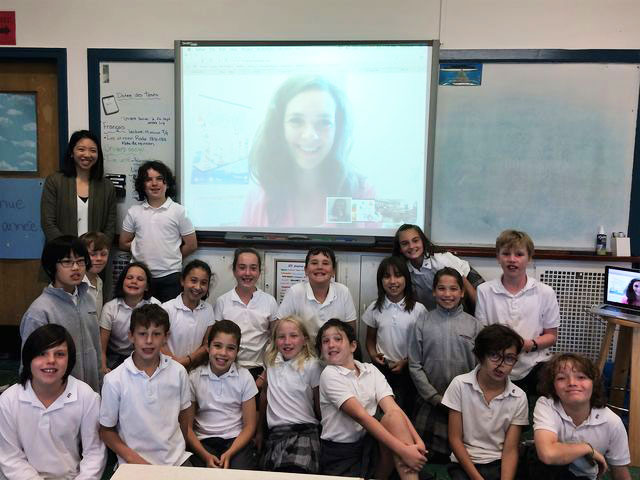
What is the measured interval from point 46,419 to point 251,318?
42.2 inches

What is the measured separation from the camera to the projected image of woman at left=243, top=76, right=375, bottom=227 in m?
2.98

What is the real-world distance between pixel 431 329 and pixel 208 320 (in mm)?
1126

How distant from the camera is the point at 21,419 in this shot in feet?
5.30

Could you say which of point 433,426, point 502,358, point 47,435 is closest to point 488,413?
point 502,358

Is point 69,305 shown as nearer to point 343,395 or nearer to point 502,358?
point 343,395

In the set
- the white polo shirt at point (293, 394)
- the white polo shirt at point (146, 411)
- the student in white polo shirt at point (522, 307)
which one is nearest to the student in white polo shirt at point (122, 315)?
the white polo shirt at point (146, 411)

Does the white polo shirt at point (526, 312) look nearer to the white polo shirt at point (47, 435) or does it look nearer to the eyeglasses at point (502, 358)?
the eyeglasses at point (502, 358)

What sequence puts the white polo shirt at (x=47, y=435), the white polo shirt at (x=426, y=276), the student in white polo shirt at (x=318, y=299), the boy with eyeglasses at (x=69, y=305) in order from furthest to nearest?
the white polo shirt at (x=426, y=276), the student in white polo shirt at (x=318, y=299), the boy with eyeglasses at (x=69, y=305), the white polo shirt at (x=47, y=435)

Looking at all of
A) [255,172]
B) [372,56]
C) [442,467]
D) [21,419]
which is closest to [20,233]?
[255,172]

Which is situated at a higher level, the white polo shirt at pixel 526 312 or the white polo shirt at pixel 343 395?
the white polo shirt at pixel 526 312

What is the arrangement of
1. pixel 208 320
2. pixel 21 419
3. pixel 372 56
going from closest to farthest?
pixel 21 419 → pixel 208 320 → pixel 372 56

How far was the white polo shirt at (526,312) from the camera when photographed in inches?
96.3

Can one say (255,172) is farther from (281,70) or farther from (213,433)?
(213,433)

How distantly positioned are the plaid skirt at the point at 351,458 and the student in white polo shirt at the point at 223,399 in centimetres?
32
